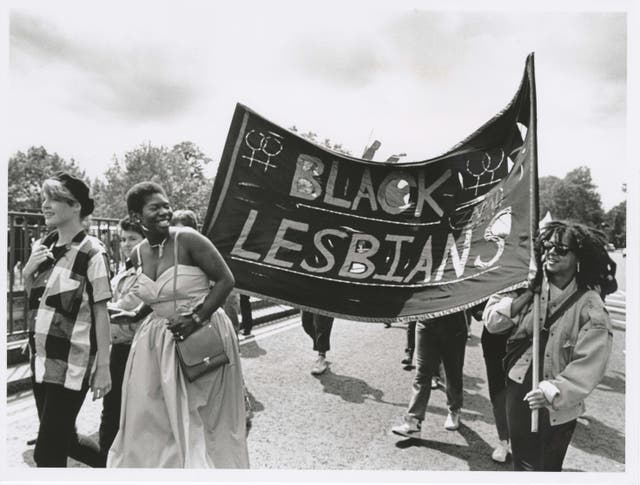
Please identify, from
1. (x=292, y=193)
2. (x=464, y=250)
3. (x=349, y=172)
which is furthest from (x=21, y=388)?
(x=464, y=250)

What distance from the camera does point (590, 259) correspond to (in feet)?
8.64

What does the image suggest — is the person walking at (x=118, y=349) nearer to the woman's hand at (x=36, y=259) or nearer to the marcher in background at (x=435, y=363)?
the woman's hand at (x=36, y=259)

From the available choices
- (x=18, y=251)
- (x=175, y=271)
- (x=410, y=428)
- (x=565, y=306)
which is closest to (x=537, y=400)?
(x=565, y=306)

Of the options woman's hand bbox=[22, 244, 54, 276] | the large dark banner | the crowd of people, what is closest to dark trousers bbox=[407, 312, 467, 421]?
the large dark banner

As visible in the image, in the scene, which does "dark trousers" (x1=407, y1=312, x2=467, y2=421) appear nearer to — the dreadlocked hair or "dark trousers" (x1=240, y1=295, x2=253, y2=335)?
the dreadlocked hair

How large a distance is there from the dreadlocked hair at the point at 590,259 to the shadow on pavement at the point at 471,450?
64.2 inches

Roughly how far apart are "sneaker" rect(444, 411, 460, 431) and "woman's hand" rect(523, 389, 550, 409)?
69.6 inches

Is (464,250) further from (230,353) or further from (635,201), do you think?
(230,353)

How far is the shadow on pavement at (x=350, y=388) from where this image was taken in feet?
16.1

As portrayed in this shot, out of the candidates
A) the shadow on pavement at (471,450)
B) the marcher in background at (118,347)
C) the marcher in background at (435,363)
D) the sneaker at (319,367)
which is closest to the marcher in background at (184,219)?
the marcher in background at (118,347)

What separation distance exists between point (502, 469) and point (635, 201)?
2122mm

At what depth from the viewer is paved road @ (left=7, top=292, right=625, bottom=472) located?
3584 mm

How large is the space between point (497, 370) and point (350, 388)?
1.89 metres

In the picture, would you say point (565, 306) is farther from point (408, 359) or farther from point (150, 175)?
point (150, 175)
